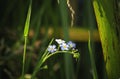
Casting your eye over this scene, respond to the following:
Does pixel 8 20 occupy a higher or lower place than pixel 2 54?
higher

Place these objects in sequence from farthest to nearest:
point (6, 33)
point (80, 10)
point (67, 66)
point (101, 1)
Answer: point (80, 10) < point (6, 33) < point (67, 66) < point (101, 1)

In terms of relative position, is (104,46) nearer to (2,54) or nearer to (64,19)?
(64,19)

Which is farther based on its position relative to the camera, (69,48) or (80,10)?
(80,10)

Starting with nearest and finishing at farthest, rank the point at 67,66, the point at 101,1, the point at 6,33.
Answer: the point at 101,1 → the point at 67,66 → the point at 6,33

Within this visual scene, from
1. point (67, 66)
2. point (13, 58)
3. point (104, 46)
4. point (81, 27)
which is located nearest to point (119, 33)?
point (104, 46)

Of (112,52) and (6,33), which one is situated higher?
(6,33)

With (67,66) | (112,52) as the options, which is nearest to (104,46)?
(112,52)

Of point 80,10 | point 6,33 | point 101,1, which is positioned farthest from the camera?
point 80,10

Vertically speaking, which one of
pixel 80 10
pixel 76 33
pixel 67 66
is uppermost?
pixel 80 10

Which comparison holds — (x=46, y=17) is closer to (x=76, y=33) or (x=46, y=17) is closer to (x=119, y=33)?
(x=76, y=33)
